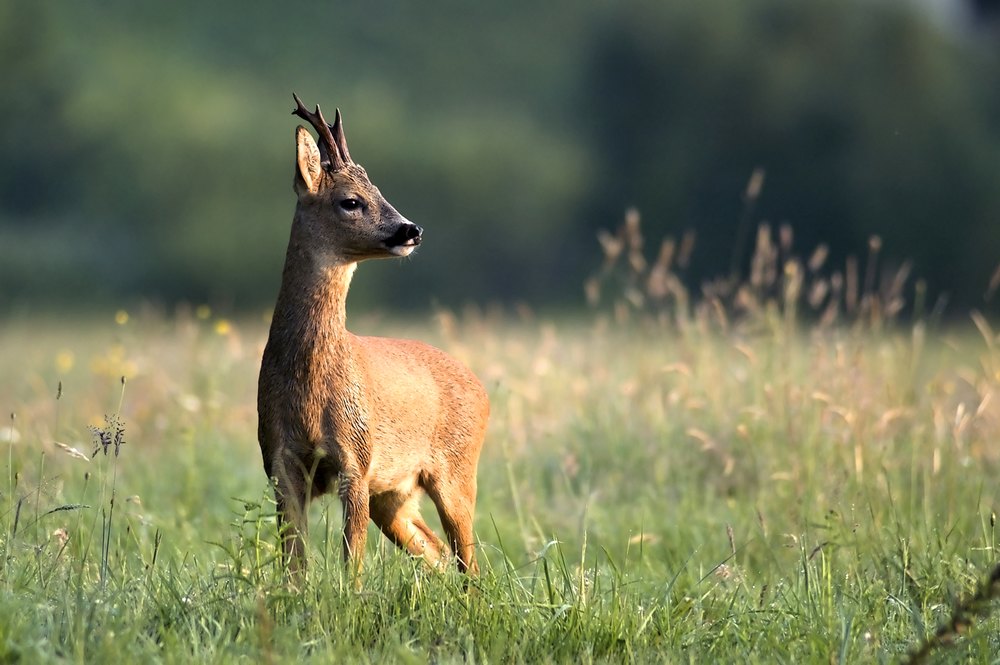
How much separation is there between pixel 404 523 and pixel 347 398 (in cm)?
88

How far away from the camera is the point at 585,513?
5.16 meters

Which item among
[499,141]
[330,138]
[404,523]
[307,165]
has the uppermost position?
[330,138]

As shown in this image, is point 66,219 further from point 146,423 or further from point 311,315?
point 311,315

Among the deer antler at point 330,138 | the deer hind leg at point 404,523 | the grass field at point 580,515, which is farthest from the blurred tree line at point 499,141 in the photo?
the deer antler at point 330,138

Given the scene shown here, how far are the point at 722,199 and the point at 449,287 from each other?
18.7 feet

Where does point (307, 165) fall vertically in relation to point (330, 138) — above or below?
below

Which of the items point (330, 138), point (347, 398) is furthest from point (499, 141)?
point (347, 398)

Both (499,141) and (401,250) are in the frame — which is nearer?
(401,250)

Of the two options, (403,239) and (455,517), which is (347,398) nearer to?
(403,239)

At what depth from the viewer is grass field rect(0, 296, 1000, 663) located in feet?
14.3

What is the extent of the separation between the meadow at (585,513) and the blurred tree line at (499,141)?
12.6 metres

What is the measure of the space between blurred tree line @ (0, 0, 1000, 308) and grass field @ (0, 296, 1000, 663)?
12.9 meters

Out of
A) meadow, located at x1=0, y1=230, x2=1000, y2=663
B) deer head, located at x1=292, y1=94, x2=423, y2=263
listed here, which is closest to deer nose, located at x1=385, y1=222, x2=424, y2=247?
deer head, located at x1=292, y1=94, x2=423, y2=263

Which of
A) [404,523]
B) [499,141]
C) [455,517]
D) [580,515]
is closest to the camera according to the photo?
[455,517]
